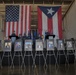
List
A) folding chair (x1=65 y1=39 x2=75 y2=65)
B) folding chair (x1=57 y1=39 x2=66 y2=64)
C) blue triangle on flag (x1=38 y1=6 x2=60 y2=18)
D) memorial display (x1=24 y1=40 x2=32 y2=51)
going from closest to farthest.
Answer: memorial display (x1=24 y1=40 x2=32 y2=51) → folding chair (x1=57 y1=39 x2=66 y2=64) → folding chair (x1=65 y1=39 x2=75 y2=65) → blue triangle on flag (x1=38 y1=6 x2=60 y2=18)

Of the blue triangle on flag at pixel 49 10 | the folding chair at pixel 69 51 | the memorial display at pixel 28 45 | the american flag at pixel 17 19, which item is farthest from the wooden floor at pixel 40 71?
the blue triangle on flag at pixel 49 10

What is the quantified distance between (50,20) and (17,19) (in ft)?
7.41

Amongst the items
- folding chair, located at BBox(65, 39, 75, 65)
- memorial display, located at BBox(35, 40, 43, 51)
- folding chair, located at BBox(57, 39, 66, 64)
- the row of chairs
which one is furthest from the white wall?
memorial display, located at BBox(35, 40, 43, 51)

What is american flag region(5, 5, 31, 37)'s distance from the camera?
1184cm

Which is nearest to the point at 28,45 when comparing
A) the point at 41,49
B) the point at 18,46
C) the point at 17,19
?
the point at 18,46

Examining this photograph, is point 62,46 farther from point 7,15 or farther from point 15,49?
point 7,15

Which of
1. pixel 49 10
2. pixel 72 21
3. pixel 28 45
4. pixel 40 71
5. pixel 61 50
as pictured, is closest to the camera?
pixel 40 71

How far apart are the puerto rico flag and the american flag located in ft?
2.87

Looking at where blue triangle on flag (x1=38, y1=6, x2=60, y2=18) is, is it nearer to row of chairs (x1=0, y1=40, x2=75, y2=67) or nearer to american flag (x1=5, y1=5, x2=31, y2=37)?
american flag (x1=5, y1=5, x2=31, y2=37)

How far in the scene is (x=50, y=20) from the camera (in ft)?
39.0

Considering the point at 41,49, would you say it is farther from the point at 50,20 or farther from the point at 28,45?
the point at 50,20

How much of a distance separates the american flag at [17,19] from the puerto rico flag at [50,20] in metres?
0.87

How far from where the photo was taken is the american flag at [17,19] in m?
11.8

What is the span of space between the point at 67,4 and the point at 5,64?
7.47m
